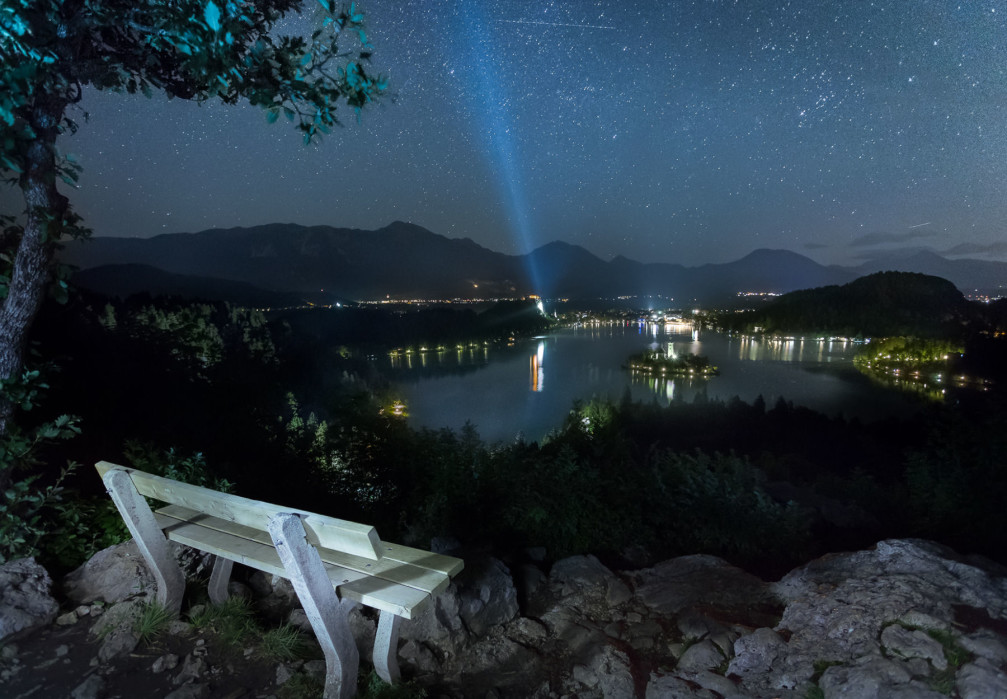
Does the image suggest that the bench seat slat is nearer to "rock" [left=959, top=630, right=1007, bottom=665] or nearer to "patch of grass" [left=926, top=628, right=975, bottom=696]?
"patch of grass" [left=926, top=628, right=975, bottom=696]

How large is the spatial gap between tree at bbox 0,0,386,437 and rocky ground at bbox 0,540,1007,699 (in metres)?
1.29

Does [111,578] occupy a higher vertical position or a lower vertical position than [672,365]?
higher

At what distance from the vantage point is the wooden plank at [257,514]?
2.21 m

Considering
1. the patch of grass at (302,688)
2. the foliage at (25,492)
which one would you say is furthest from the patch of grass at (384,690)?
the foliage at (25,492)

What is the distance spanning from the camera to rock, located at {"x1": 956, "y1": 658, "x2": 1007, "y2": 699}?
7.38 feet

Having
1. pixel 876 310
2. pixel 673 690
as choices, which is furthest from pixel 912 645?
pixel 876 310

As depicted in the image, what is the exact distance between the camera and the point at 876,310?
295 ft

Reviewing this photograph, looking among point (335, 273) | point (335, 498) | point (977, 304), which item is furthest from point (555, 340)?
point (335, 498)

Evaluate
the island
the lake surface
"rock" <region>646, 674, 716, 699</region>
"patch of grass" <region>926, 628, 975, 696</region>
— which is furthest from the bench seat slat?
the island

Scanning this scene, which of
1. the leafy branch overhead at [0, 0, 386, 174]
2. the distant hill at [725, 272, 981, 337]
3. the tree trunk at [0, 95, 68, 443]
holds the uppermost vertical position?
the leafy branch overhead at [0, 0, 386, 174]

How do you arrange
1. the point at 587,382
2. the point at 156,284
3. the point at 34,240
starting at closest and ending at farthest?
the point at 34,240
the point at 156,284
the point at 587,382

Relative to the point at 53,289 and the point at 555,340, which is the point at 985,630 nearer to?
the point at 53,289

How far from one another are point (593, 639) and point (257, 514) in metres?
2.21

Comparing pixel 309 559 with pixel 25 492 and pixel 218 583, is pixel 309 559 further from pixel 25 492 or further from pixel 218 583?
pixel 25 492
